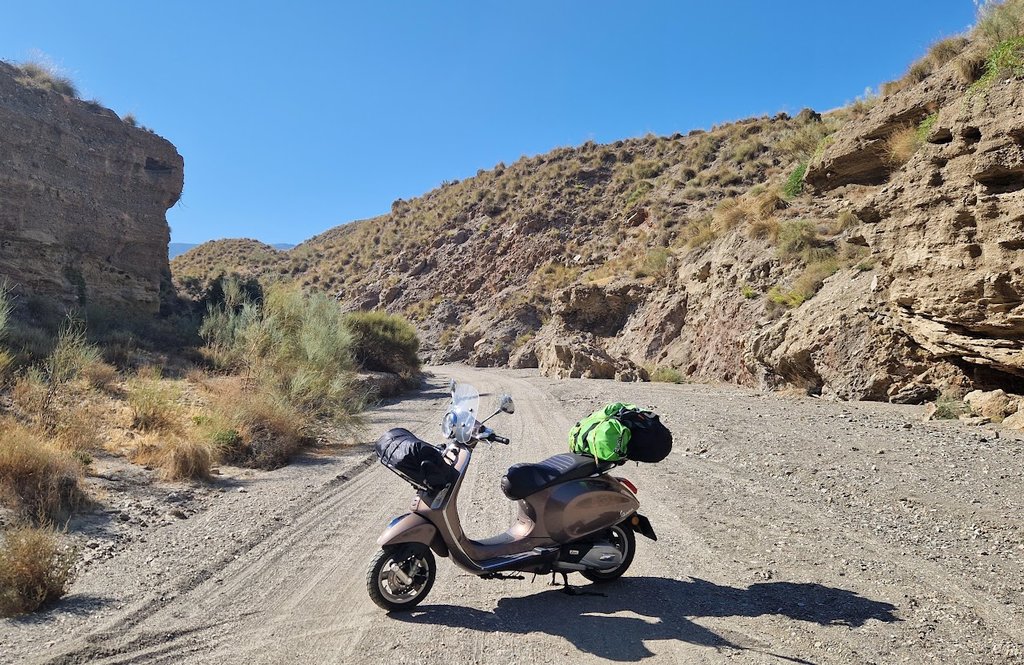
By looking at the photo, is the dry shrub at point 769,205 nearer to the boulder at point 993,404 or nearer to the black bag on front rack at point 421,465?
the boulder at point 993,404

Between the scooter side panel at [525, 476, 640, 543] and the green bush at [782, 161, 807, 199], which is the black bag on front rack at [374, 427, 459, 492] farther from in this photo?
the green bush at [782, 161, 807, 199]

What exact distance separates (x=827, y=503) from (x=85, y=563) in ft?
21.4

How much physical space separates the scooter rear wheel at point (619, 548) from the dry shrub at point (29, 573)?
11.5 ft

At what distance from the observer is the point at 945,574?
4066 millimetres

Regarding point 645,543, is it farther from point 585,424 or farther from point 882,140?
point 882,140

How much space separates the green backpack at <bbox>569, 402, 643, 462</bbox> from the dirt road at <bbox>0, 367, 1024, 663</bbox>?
3.17 ft

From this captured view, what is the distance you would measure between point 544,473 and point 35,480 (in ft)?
16.0

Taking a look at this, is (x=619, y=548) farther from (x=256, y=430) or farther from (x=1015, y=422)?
(x=1015, y=422)

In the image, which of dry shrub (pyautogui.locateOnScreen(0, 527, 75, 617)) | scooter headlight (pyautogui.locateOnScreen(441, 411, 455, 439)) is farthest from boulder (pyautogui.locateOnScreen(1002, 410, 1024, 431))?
dry shrub (pyautogui.locateOnScreen(0, 527, 75, 617))

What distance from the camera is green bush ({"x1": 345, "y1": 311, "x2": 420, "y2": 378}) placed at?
20.6 meters

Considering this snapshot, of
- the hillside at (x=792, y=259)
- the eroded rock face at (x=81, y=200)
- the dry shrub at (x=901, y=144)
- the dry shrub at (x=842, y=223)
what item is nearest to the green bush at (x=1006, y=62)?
the hillside at (x=792, y=259)

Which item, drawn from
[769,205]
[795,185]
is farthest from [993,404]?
[795,185]

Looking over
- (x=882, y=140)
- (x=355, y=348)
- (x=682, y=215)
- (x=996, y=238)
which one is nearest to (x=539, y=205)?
(x=682, y=215)

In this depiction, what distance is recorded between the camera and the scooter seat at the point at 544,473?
4094mm
